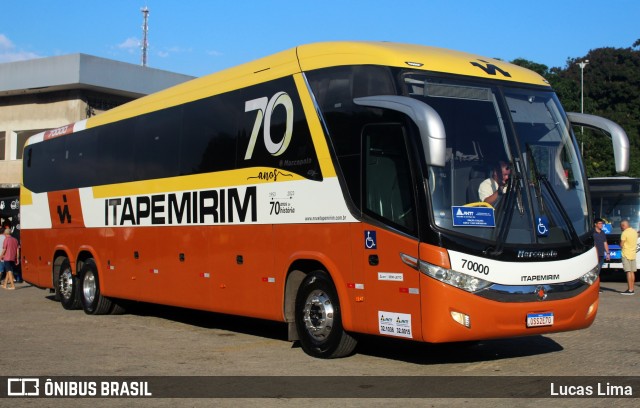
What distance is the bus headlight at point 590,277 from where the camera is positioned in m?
10.1

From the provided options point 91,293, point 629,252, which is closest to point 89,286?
point 91,293

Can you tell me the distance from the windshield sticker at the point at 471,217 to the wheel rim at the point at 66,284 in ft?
36.7

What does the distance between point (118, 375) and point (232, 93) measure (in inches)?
191

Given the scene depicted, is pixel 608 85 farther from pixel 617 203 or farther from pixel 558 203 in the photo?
pixel 558 203

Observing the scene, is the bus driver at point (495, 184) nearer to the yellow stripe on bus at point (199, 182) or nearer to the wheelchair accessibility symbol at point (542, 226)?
the wheelchair accessibility symbol at point (542, 226)

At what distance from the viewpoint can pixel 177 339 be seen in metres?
13.1

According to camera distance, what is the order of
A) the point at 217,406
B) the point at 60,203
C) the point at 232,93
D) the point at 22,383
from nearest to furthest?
the point at 217,406 < the point at 22,383 < the point at 232,93 < the point at 60,203

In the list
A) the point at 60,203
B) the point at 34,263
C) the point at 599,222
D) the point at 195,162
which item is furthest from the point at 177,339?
the point at 599,222

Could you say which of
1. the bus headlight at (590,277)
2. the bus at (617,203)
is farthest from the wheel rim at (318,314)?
the bus at (617,203)

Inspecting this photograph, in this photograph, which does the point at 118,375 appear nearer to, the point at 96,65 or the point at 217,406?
the point at 217,406

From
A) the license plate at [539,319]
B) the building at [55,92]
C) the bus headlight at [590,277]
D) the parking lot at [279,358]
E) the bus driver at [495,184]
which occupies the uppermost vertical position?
the building at [55,92]

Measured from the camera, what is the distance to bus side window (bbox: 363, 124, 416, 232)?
949cm

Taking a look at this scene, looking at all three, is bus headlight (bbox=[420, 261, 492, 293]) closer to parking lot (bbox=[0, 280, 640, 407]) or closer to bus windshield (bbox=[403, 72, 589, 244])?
bus windshield (bbox=[403, 72, 589, 244])

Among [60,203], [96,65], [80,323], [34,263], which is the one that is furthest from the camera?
[96,65]
